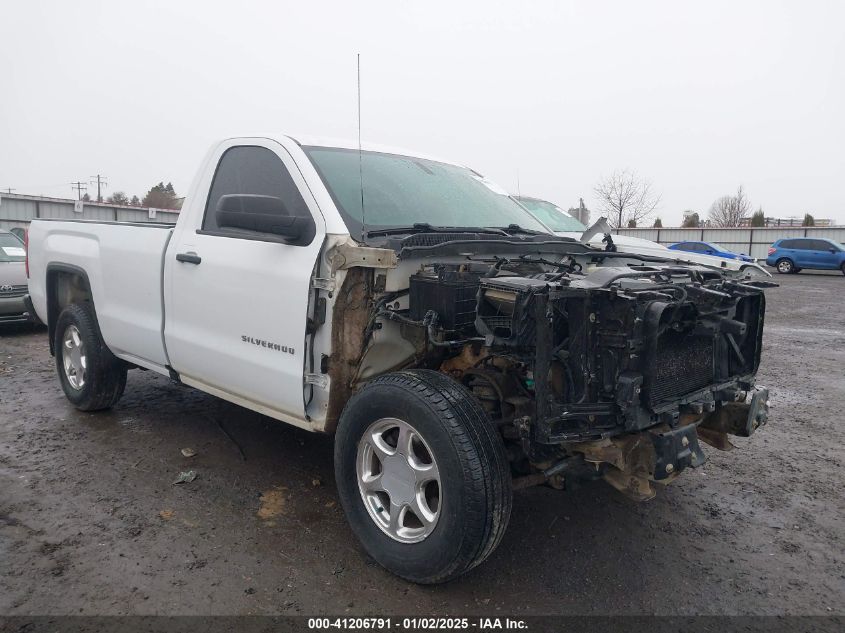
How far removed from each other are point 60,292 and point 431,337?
4049mm

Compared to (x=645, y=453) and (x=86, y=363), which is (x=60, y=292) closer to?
(x=86, y=363)

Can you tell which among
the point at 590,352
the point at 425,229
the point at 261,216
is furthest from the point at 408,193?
the point at 590,352

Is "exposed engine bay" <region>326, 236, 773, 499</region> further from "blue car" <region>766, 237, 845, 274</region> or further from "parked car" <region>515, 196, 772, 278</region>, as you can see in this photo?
"blue car" <region>766, 237, 845, 274</region>

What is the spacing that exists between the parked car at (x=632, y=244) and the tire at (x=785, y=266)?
20.8m

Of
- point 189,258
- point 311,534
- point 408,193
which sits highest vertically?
point 408,193

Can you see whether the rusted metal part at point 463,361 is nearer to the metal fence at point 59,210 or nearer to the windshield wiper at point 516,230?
the windshield wiper at point 516,230

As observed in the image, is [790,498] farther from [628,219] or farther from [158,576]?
[628,219]

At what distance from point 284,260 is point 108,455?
2155mm

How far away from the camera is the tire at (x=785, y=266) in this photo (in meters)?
27.2

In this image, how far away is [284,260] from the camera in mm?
3422

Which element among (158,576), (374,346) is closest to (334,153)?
(374,346)

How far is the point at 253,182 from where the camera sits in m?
3.93

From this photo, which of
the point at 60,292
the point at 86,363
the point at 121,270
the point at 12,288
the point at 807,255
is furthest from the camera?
the point at 807,255

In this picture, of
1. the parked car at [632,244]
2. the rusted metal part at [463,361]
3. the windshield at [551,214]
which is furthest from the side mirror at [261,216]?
the windshield at [551,214]
